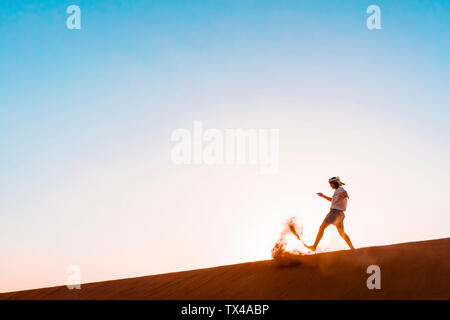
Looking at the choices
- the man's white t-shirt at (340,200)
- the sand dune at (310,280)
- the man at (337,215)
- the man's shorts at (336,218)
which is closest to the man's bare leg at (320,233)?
the man at (337,215)

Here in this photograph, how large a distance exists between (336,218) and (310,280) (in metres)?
1.99

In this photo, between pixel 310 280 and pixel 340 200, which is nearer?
pixel 310 280

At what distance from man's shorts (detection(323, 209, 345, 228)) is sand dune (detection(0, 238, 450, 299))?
25.9 inches

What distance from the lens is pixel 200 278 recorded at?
1107 cm

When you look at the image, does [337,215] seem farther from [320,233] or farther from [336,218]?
[320,233]

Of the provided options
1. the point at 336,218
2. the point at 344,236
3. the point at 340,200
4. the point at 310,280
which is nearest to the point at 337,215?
the point at 336,218

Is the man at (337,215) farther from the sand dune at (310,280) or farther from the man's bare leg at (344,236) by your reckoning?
the sand dune at (310,280)

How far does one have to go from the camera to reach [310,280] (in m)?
9.02

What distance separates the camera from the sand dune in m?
7.76

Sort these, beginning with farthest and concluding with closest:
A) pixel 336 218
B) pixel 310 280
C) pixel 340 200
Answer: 1. pixel 340 200
2. pixel 336 218
3. pixel 310 280

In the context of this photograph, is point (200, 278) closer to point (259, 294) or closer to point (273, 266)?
point (273, 266)
